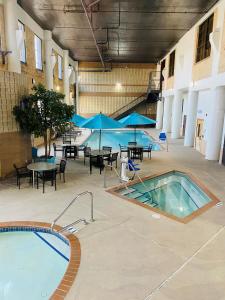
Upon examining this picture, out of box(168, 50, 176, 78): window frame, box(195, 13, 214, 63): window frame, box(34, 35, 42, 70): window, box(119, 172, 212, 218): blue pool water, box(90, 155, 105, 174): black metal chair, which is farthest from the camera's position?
box(168, 50, 176, 78): window frame

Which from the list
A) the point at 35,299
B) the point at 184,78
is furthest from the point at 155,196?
the point at 184,78

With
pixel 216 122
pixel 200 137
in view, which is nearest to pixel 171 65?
pixel 200 137

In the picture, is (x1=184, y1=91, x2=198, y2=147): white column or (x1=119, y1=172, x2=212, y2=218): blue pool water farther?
(x1=184, y1=91, x2=198, y2=147): white column

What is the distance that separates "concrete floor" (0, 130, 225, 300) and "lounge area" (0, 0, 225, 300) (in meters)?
0.02

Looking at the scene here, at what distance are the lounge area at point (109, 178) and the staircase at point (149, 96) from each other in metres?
5.94

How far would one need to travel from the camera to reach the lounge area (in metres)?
3.46

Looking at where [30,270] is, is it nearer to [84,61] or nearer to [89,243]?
[89,243]

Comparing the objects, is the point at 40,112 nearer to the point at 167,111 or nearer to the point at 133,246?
the point at 133,246

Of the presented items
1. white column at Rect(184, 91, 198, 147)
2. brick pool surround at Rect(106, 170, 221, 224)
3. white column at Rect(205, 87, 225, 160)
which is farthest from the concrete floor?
white column at Rect(184, 91, 198, 147)

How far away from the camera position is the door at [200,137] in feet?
38.8

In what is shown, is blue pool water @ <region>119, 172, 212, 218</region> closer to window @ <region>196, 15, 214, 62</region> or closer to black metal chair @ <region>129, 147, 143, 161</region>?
black metal chair @ <region>129, 147, 143, 161</region>

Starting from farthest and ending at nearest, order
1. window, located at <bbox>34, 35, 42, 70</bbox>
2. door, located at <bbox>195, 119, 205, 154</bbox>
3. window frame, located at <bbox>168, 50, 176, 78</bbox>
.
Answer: window frame, located at <bbox>168, 50, 176, 78</bbox> → window, located at <bbox>34, 35, 42, 70</bbox> → door, located at <bbox>195, 119, 205, 154</bbox>

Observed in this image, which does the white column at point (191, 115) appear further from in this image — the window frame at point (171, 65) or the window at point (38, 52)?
the window at point (38, 52)

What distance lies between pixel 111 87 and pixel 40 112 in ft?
66.1
